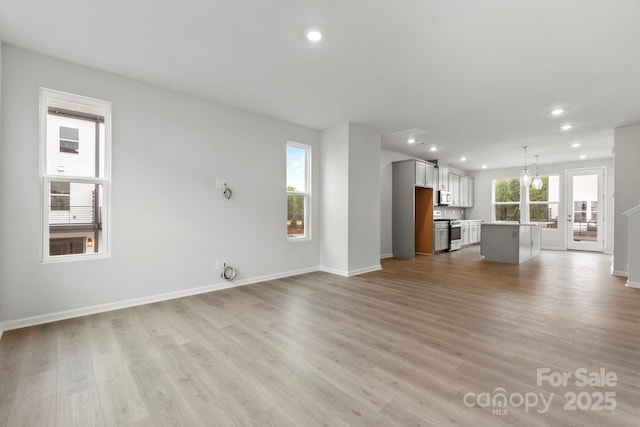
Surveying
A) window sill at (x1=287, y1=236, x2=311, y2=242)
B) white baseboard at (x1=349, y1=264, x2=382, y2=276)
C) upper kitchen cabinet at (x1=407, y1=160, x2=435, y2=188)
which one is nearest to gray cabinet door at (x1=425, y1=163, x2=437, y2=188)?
upper kitchen cabinet at (x1=407, y1=160, x2=435, y2=188)

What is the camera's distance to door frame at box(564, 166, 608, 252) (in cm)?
793

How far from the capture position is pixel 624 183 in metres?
5.11

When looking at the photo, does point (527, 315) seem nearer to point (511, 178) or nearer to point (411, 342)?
point (411, 342)

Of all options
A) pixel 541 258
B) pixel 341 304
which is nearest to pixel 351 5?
pixel 341 304

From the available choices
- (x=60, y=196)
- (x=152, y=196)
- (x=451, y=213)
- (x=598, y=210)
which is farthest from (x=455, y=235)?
(x=60, y=196)

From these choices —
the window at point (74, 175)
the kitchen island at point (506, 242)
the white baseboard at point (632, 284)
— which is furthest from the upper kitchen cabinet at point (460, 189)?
the window at point (74, 175)

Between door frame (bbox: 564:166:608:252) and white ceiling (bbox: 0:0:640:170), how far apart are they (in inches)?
178

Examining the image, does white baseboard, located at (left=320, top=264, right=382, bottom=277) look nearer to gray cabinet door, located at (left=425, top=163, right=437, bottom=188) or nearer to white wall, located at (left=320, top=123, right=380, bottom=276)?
white wall, located at (left=320, top=123, right=380, bottom=276)

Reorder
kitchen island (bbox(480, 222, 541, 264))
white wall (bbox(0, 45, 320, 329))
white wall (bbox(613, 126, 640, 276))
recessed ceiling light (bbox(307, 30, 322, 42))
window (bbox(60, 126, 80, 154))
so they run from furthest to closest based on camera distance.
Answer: kitchen island (bbox(480, 222, 541, 264)), white wall (bbox(613, 126, 640, 276)), window (bbox(60, 126, 80, 154)), white wall (bbox(0, 45, 320, 329)), recessed ceiling light (bbox(307, 30, 322, 42))

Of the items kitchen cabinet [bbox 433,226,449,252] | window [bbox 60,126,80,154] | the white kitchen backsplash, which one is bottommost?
kitchen cabinet [bbox 433,226,449,252]

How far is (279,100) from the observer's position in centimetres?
410

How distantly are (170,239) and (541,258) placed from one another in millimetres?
8268

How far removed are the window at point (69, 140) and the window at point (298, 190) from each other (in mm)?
2906

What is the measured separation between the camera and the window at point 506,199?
9.58 m
